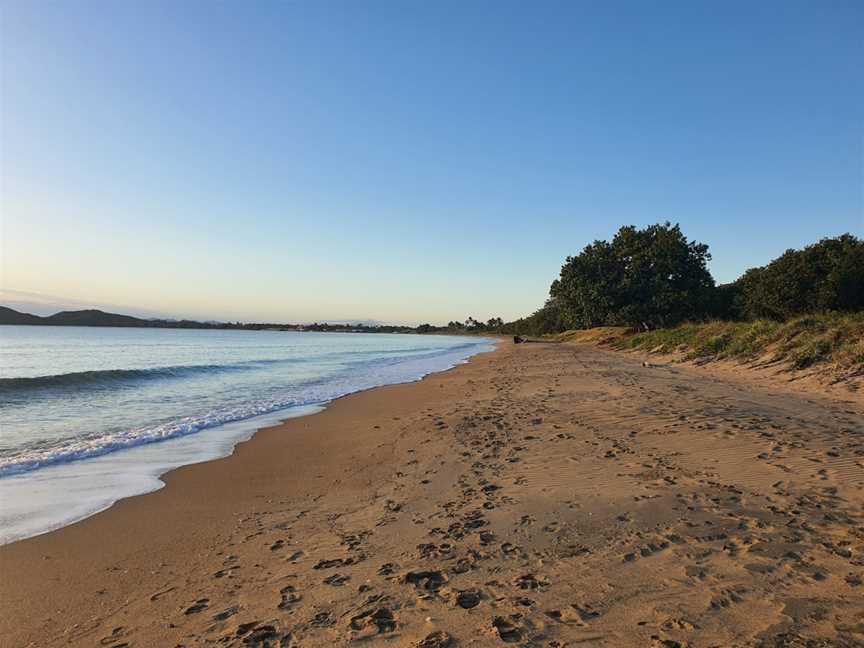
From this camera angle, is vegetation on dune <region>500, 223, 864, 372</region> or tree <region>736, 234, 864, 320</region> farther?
tree <region>736, 234, 864, 320</region>

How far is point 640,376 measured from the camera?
18.3 m

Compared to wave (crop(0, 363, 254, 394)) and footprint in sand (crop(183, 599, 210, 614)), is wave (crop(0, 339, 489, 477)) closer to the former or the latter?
wave (crop(0, 363, 254, 394))

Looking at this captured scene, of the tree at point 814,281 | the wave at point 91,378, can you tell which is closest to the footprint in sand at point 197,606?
the wave at point 91,378

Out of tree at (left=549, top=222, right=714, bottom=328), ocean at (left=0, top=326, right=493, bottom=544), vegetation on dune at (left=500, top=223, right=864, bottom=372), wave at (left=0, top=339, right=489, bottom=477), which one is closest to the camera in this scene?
ocean at (left=0, top=326, right=493, bottom=544)

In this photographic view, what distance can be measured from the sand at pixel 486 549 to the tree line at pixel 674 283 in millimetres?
29079

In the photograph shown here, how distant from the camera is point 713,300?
4788 centimetres

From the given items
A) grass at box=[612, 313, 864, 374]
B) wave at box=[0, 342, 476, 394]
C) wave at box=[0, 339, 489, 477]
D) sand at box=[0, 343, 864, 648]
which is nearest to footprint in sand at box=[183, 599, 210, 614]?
sand at box=[0, 343, 864, 648]

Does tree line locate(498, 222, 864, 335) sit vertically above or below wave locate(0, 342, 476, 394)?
above

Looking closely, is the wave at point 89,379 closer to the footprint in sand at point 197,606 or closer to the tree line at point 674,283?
the footprint in sand at point 197,606

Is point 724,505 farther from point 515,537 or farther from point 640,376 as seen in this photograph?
point 640,376

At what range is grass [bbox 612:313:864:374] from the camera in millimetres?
15422

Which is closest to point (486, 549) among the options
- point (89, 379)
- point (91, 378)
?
point (89, 379)

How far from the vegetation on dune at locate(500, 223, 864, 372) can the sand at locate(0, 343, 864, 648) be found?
34.3 ft

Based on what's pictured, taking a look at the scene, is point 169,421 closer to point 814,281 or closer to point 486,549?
point 486,549
